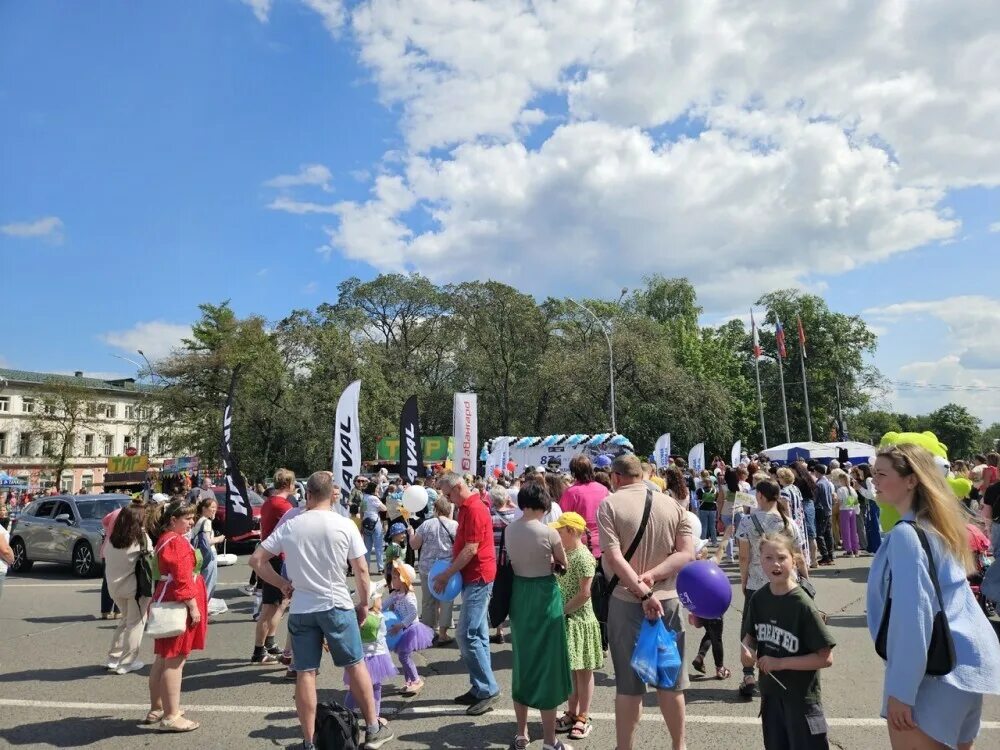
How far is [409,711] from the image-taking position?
17.4 ft

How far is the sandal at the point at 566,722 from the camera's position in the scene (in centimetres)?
472

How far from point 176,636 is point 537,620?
2721 millimetres

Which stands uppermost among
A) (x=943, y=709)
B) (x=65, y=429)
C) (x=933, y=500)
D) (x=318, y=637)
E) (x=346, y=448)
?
(x=65, y=429)

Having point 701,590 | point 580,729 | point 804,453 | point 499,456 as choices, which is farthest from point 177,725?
point 804,453

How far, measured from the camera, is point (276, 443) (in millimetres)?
38781

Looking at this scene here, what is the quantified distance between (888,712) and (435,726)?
342cm

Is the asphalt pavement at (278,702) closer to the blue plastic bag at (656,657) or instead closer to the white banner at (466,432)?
the blue plastic bag at (656,657)

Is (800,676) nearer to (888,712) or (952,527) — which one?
(888,712)

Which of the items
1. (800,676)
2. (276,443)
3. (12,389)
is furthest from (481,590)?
(12,389)

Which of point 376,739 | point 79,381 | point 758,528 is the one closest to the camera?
point 376,739

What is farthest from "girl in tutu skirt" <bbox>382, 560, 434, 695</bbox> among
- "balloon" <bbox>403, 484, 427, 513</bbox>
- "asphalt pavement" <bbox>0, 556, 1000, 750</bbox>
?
"balloon" <bbox>403, 484, 427, 513</bbox>

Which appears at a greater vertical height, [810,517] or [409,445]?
[409,445]

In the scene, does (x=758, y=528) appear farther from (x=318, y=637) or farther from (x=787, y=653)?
(x=318, y=637)

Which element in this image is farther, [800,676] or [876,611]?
[800,676]
